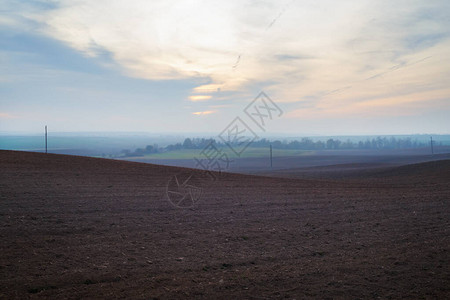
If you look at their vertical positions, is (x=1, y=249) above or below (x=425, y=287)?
above

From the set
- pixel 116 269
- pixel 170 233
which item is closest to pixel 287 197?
pixel 170 233

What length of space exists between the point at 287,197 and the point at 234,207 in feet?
11.7

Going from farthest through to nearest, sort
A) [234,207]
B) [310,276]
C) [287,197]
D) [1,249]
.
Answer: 1. [287,197]
2. [234,207]
3. [1,249]
4. [310,276]

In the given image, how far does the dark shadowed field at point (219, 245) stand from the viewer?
5.15 m

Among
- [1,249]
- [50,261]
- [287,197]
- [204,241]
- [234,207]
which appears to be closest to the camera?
[50,261]

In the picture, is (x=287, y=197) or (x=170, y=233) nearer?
(x=170, y=233)

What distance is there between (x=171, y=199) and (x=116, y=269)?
7572 millimetres

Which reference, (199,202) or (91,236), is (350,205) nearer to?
(199,202)

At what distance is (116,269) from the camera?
5.89 metres

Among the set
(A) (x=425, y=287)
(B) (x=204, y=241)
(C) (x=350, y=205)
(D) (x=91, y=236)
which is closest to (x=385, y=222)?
(C) (x=350, y=205)

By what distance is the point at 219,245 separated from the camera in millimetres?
7453

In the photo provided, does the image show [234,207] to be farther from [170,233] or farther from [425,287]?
[425,287]

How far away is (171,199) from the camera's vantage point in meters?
13.5

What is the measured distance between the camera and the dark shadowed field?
5152 millimetres
